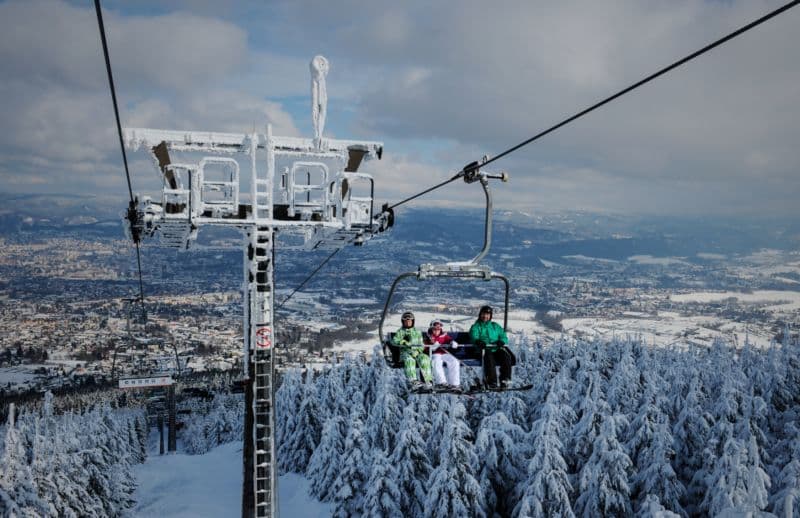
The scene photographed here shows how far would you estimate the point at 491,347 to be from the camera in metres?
9.02

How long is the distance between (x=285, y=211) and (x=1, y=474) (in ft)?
61.4

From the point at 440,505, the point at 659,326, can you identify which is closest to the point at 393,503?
the point at 440,505

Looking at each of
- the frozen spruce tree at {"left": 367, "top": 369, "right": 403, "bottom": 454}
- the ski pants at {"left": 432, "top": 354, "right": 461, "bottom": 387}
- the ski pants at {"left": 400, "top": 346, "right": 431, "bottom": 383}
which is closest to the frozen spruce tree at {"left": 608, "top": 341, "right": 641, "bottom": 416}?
the frozen spruce tree at {"left": 367, "top": 369, "right": 403, "bottom": 454}

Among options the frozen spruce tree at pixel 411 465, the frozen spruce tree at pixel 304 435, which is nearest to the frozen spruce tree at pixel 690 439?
the frozen spruce tree at pixel 411 465

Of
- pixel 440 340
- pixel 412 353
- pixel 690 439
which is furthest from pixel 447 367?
pixel 690 439

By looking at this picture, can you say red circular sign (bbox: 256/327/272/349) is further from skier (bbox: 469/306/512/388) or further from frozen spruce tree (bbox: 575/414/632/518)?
frozen spruce tree (bbox: 575/414/632/518)

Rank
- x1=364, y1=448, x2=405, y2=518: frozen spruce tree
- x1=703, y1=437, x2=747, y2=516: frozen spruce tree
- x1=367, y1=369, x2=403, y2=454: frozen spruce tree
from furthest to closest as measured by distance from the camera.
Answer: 1. x1=367, y1=369, x2=403, y2=454: frozen spruce tree
2. x1=364, y1=448, x2=405, y2=518: frozen spruce tree
3. x1=703, y1=437, x2=747, y2=516: frozen spruce tree

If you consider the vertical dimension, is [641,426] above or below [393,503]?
above

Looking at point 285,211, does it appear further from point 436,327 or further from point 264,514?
point 264,514

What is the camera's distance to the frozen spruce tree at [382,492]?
23.0m

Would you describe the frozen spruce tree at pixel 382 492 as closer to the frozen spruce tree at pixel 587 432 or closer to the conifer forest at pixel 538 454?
the conifer forest at pixel 538 454

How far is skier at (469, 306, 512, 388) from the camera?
8.84 m

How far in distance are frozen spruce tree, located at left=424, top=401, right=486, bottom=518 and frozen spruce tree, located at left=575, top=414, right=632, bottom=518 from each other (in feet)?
13.7

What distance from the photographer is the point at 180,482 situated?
124 ft
